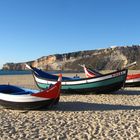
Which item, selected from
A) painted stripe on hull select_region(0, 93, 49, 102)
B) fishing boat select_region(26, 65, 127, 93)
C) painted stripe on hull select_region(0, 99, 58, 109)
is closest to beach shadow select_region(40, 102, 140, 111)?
painted stripe on hull select_region(0, 99, 58, 109)

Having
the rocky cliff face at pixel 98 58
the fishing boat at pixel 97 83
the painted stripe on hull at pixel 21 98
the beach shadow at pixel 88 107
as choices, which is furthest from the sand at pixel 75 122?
the rocky cliff face at pixel 98 58

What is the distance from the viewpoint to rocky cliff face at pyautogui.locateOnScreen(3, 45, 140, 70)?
415 ft

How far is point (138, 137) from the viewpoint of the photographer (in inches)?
355

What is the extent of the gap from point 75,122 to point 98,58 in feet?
404

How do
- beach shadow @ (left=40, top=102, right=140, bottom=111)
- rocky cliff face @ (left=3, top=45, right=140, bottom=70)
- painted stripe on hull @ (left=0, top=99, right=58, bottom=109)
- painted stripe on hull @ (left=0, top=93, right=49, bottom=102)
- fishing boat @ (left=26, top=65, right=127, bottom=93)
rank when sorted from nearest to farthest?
painted stripe on hull @ (left=0, top=93, right=49, bottom=102)
painted stripe on hull @ (left=0, top=99, right=58, bottom=109)
beach shadow @ (left=40, top=102, right=140, bottom=111)
fishing boat @ (left=26, top=65, right=127, bottom=93)
rocky cliff face @ (left=3, top=45, right=140, bottom=70)

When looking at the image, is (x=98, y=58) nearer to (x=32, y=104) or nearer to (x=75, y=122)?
(x=32, y=104)

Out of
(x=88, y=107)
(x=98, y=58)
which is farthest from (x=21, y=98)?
(x=98, y=58)

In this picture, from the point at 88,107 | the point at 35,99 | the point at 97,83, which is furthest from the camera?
the point at 97,83

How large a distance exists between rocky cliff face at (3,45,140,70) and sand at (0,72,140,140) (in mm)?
106794

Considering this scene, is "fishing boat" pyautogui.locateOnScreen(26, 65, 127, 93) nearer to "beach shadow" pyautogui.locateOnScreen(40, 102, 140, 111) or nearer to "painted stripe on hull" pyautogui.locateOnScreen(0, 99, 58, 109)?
"beach shadow" pyautogui.locateOnScreen(40, 102, 140, 111)

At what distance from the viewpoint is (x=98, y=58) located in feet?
438

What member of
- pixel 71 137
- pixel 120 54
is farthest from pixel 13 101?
pixel 120 54

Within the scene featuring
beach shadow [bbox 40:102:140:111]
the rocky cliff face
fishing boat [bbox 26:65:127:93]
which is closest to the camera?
beach shadow [bbox 40:102:140:111]

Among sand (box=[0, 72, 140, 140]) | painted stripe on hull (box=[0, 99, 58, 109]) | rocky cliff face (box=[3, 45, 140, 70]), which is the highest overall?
rocky cliff face (box=[3, 45, 140, 70])
